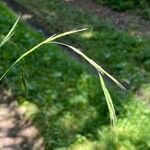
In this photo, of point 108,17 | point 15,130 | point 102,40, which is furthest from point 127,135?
point 108,17

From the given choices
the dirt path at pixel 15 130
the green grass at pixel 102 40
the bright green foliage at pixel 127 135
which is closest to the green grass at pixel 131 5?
the green grass at pixel 102 40

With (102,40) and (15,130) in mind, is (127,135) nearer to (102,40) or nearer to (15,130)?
(15,130)

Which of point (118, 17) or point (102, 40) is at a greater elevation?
point (102, 40)

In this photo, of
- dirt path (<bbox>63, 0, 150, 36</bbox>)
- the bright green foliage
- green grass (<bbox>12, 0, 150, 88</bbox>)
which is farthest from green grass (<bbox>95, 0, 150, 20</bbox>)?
the bright green foliage

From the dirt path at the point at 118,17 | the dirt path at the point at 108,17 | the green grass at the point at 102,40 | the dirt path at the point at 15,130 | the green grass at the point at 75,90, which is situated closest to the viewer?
the green grass at the point at 75,90

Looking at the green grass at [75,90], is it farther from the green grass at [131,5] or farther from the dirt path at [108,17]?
the green grass at [131,5]

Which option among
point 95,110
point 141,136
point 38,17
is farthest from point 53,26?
point 141,136
